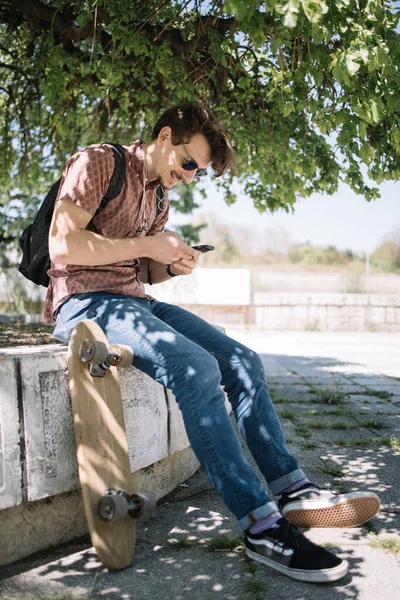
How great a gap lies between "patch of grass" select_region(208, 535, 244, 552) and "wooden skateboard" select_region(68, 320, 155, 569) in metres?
0.34

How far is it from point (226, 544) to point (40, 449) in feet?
2.74

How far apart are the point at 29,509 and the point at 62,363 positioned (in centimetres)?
59

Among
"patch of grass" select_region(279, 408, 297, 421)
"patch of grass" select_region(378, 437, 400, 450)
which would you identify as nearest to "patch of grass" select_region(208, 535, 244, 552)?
"patch of grass" select_region(378, 437, 400, 450)

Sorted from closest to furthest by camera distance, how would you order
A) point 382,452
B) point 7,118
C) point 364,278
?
1. point 382,452
2. point 7,118
3. point 364,278

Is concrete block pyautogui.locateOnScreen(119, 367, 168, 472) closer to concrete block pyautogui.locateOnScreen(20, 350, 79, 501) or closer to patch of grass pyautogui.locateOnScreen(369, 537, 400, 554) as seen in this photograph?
concrete block pyautogui.locateOnScreen(20, 350, 79, 501)

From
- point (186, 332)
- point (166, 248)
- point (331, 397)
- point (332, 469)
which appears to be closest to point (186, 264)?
point (166, 248)

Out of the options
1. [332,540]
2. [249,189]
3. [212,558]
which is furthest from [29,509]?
[249,189]

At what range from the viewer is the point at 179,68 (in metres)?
5.27

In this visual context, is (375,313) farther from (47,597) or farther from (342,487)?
(47,597)

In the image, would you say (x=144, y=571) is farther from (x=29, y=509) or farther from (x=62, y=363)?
(x=62, y=363)

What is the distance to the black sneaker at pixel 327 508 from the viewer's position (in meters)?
2.62

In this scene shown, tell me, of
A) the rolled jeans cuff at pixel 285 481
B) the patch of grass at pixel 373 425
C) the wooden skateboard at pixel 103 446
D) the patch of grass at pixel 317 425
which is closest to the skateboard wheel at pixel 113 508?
the wooden skateboard at pixel 103 446

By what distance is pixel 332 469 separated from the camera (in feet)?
11.6

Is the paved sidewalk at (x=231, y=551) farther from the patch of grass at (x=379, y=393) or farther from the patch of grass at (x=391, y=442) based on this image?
the patch of grass at (x=379, y=393)
